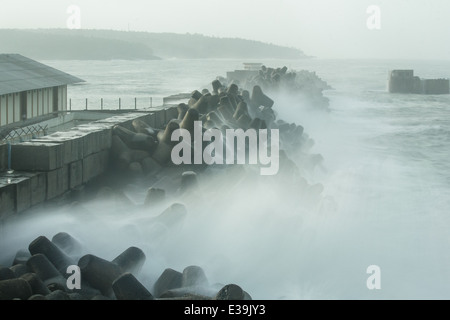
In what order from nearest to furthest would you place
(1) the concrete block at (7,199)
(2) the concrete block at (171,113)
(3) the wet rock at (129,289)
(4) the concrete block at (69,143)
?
(3) the wet rock at (129,289)
(1) the concrete block at (7,199)
(4) the concrete block at (69,143)
(2) the concrete block at (171,113)

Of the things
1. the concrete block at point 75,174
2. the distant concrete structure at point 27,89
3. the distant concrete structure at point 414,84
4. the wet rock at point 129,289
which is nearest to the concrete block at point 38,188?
the concrete block at point 75,174

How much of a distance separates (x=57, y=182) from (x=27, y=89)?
10995 millimetres

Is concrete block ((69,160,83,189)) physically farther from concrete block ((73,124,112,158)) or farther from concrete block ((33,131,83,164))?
concrete block ((73,124,112,158))


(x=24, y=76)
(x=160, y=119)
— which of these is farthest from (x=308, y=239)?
(x=24, y=76)

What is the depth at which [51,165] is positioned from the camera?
6.87 meters

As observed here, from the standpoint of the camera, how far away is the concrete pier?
616 centimetres

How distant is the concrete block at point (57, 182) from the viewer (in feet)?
22.4

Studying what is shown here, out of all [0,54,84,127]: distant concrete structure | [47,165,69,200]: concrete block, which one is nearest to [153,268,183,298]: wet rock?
[47,165,69,200]: concrete block

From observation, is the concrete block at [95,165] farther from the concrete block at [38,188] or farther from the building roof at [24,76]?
the building roof at [24,76]

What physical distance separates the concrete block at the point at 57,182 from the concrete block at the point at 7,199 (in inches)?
29.2

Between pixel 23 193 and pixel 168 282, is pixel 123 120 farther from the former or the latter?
pixel 168 282

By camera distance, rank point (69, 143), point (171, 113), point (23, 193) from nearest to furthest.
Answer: point (23, 193) → point (69, 143) → point (171, 113)

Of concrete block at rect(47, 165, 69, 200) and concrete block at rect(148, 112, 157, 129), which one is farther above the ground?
concrete block at rect(148, 112, 157, 129)
